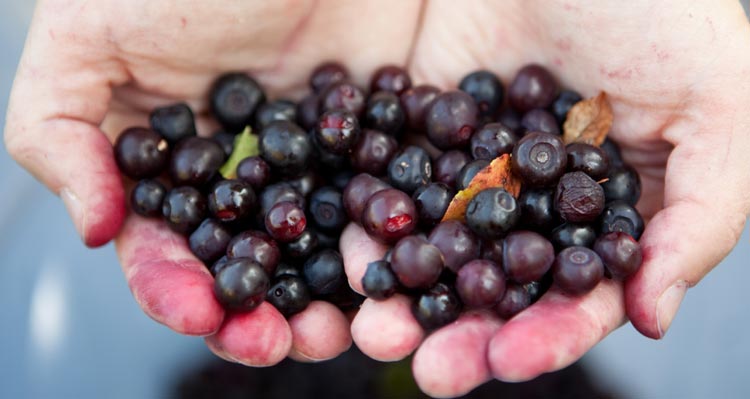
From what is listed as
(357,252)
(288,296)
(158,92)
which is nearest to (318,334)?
(288,296)

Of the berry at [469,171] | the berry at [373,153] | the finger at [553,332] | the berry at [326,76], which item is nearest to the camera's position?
the finger at [553,332]

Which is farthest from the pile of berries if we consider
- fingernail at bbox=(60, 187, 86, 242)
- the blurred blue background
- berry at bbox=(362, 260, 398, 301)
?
the blurred blue background

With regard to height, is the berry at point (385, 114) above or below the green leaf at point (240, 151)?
above

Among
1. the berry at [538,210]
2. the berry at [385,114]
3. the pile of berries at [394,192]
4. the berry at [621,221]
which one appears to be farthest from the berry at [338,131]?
the berry at [621,221]

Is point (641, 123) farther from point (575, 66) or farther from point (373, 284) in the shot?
point (373, 284)

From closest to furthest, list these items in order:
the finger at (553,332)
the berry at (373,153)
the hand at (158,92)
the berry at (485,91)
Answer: the finger at (553,332) < the hand at (158,92) < the berry at (373,153) < the berry at (485,91)

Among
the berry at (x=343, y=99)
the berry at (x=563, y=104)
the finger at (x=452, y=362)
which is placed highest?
the berry at (x=563, y=104)

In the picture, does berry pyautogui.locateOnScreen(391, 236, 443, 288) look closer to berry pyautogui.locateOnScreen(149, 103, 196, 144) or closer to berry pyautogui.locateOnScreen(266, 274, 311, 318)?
berry pyautogui.locateOnScreen(266, 274, 311, 318)

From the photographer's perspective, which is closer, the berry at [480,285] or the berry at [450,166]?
the berry at [480,285]

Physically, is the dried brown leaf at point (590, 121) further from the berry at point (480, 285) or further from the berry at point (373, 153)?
the berry at point (480, 285)
